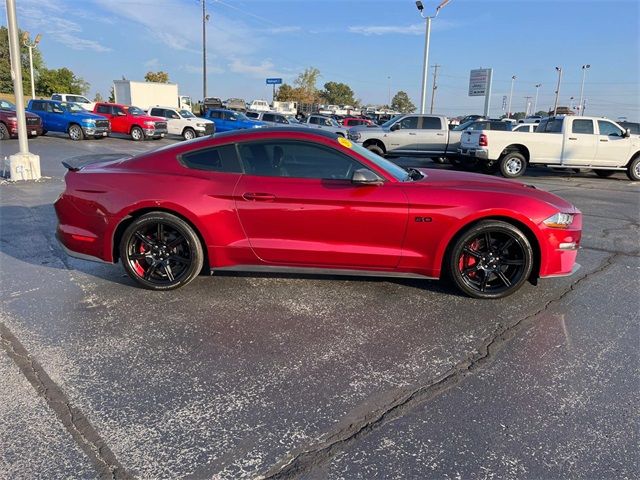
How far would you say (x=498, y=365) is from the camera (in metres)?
3.22

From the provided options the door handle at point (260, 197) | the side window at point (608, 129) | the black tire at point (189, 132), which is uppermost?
the side window at point (608, 129)

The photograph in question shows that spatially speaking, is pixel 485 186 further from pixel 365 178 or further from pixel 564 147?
pixel 564 147

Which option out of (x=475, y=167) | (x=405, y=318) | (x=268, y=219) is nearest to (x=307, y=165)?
(x=268, y=219)

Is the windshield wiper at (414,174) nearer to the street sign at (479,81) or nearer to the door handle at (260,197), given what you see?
the door handle at (260,197)

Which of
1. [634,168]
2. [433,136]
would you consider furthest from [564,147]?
[433,136]

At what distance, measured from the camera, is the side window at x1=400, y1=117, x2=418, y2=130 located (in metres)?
17.0

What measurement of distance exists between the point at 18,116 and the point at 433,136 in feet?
40.9

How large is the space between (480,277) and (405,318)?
0.88 m

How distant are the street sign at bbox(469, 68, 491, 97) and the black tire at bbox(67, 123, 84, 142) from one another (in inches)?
1129

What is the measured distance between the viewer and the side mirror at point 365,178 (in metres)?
3.99

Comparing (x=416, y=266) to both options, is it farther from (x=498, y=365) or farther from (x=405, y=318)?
(x=498, y=365)

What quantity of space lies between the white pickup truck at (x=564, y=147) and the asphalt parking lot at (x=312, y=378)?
9843 millimetres

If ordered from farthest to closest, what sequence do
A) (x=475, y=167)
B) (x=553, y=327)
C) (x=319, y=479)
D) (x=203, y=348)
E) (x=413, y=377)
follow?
(x=475, y=167) → (x=553, y=327) → (x=203, y=348) → (x=413, y=377) → (x=319, y=479)

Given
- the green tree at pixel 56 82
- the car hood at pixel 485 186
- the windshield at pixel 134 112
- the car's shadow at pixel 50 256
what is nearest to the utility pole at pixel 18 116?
the car's shadow at pixel 50 256
